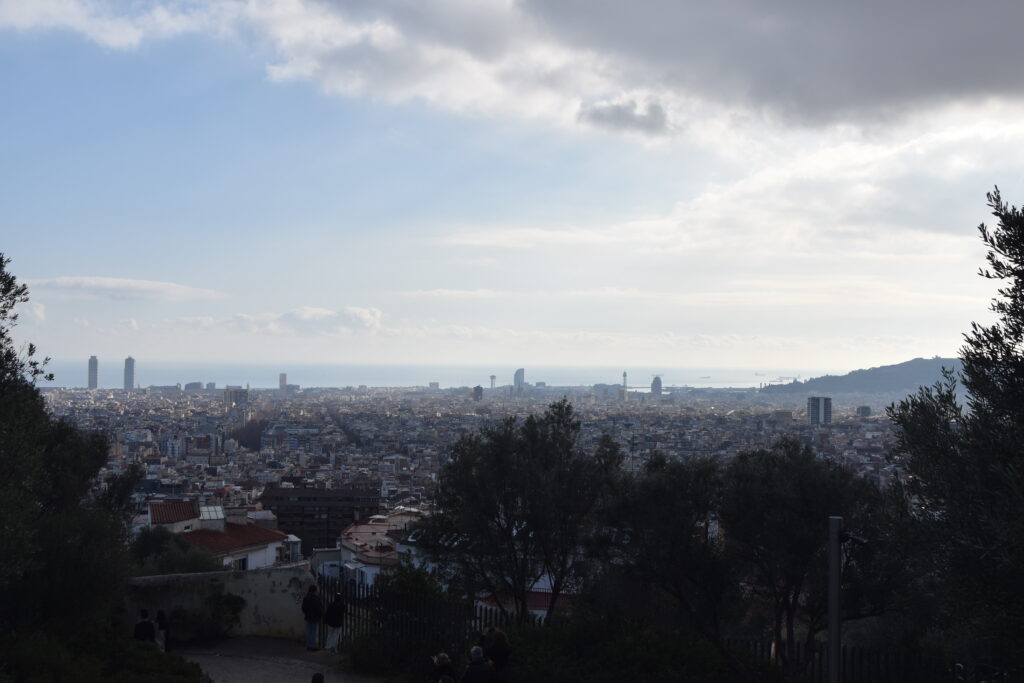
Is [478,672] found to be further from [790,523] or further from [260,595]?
[260,595]

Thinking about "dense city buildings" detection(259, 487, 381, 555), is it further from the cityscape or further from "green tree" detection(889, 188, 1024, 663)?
"green tree" detection(889, 188, 1024, 663)

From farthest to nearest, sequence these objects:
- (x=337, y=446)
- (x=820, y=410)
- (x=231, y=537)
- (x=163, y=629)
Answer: (x=820, y=410) < (x=337, y=446) < (x=231, y=537) < (x=163, y=629)

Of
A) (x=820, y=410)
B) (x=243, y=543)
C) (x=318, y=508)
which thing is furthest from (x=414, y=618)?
(x=820, y=410)

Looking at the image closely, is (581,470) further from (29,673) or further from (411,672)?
(29,673)

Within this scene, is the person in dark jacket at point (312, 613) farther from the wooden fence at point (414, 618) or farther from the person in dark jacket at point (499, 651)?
the person in dark jacket at point (499, 651)

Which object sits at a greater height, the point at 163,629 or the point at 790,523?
the point at 790,523

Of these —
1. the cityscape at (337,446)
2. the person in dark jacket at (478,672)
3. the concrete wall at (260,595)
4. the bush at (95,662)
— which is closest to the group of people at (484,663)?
the person in dark jacket at (478,672)

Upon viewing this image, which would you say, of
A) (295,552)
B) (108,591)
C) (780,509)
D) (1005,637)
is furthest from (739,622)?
(295,552)
